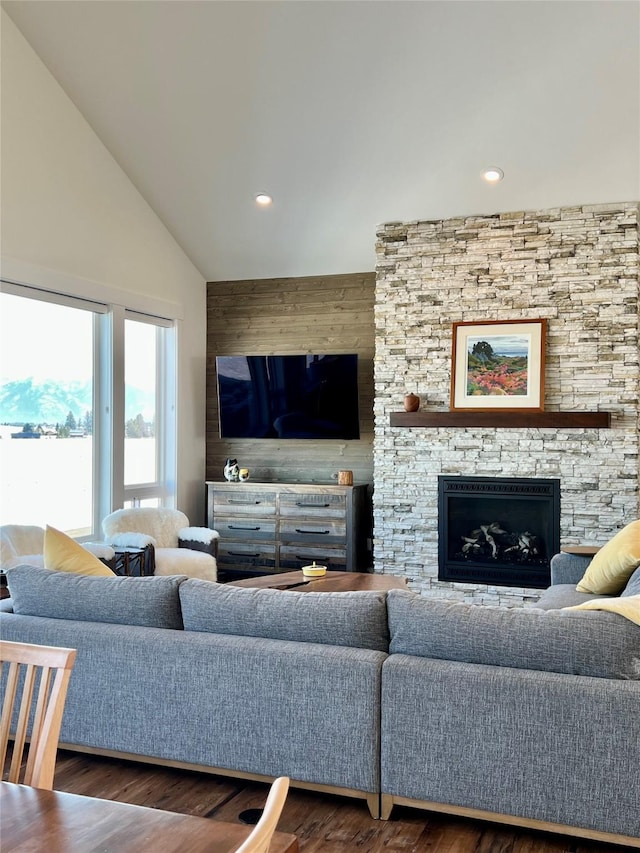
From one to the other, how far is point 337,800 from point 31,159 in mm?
4401

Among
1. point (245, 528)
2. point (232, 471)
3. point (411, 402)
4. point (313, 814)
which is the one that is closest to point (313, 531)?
point (245, 528)

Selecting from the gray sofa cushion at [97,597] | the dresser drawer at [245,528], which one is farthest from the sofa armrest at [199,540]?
the gray sofa cushion at [97,597]

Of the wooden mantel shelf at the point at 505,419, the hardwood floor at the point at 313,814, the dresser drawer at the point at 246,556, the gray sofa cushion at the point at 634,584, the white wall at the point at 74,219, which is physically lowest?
the hardwood floor at the point at 313,814

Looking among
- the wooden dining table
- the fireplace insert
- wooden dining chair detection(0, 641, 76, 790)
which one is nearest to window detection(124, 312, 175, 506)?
the fireplace insert

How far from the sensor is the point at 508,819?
8.29 feet

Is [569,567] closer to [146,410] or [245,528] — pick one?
[245,528]

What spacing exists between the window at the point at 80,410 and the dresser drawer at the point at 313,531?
1.10 metres

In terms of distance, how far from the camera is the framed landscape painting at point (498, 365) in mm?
6141

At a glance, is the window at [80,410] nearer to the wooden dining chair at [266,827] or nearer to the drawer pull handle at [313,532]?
the drawer pull handle at [313,532]

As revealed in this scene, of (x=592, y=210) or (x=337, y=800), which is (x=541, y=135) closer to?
(x=592, y=210)

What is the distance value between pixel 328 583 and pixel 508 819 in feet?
7.34

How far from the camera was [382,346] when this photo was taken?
21.7 feet

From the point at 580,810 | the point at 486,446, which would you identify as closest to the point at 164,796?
the point at 580,810

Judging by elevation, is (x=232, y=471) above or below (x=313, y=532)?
above
